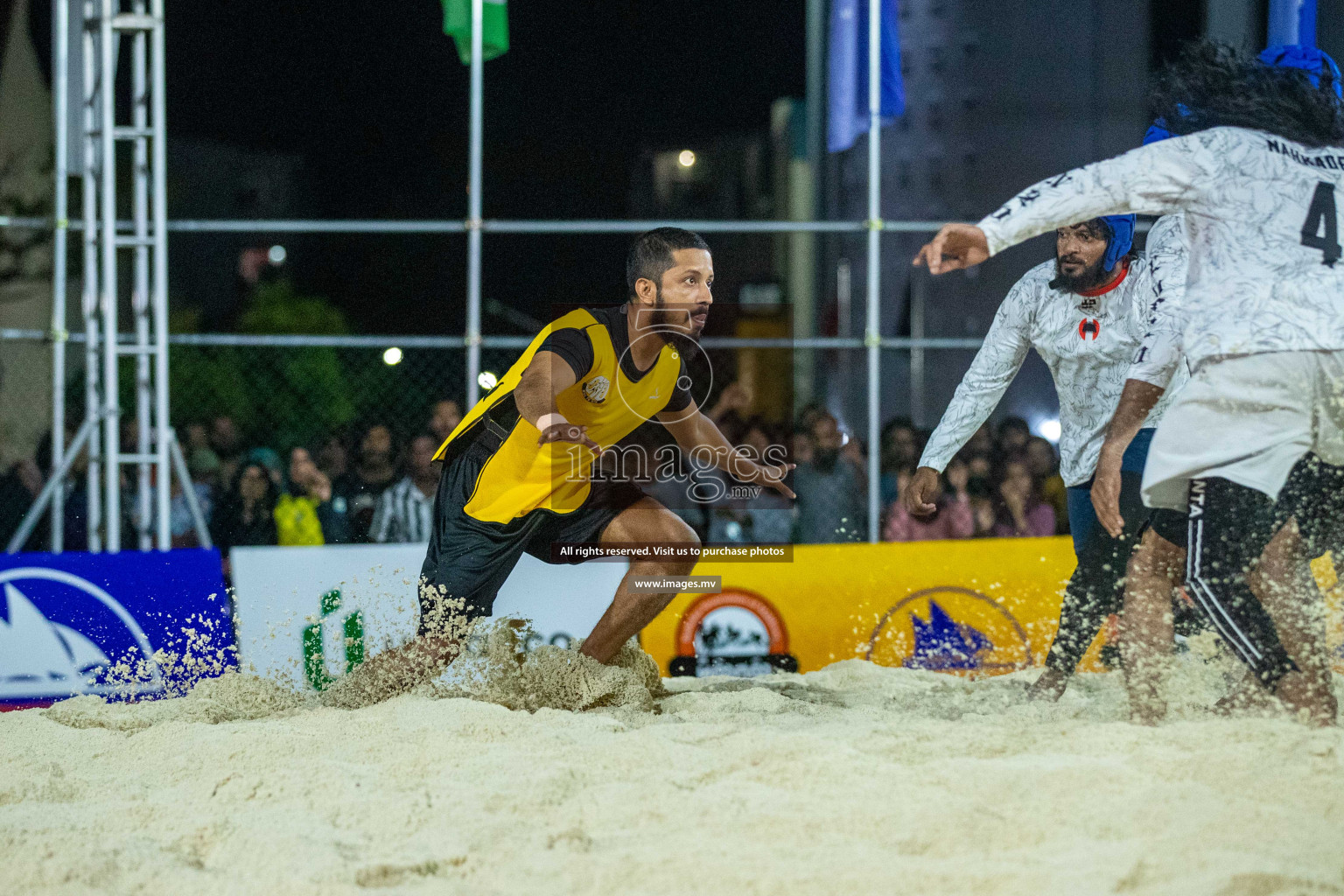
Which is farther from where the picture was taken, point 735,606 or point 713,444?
point 735,606

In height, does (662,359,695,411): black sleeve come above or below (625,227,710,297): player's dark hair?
below

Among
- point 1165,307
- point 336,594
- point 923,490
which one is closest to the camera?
point 1165,307

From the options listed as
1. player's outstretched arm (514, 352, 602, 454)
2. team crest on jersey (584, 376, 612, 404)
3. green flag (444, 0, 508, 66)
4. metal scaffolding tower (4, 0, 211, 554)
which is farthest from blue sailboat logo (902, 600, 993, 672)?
green flag (444, 0, 508, 66)

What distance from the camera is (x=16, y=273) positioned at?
917cm

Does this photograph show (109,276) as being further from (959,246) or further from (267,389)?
(267,389)

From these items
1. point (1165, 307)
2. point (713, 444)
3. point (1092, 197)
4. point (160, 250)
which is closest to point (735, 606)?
point (713, 444)

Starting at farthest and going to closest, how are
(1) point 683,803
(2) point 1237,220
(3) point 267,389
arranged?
(3) point 267,389
(2) point 1237,220
(1) point 683,803

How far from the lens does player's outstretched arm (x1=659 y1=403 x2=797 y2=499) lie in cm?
436

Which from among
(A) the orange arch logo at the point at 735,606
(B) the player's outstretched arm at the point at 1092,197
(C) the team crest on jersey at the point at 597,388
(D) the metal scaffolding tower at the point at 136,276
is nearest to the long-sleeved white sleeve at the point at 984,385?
(B) the player's outstretched arm at the point at 1092,197

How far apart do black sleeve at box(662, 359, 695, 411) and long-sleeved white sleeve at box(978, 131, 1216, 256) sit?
1542mm

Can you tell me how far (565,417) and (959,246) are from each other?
156cm

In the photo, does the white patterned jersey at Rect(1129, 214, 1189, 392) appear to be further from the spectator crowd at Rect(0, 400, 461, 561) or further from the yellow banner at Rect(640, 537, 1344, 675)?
the spectator crowd at Rect(0, 400, 461, 561)

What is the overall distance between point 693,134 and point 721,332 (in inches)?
553

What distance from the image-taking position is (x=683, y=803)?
2.49m
